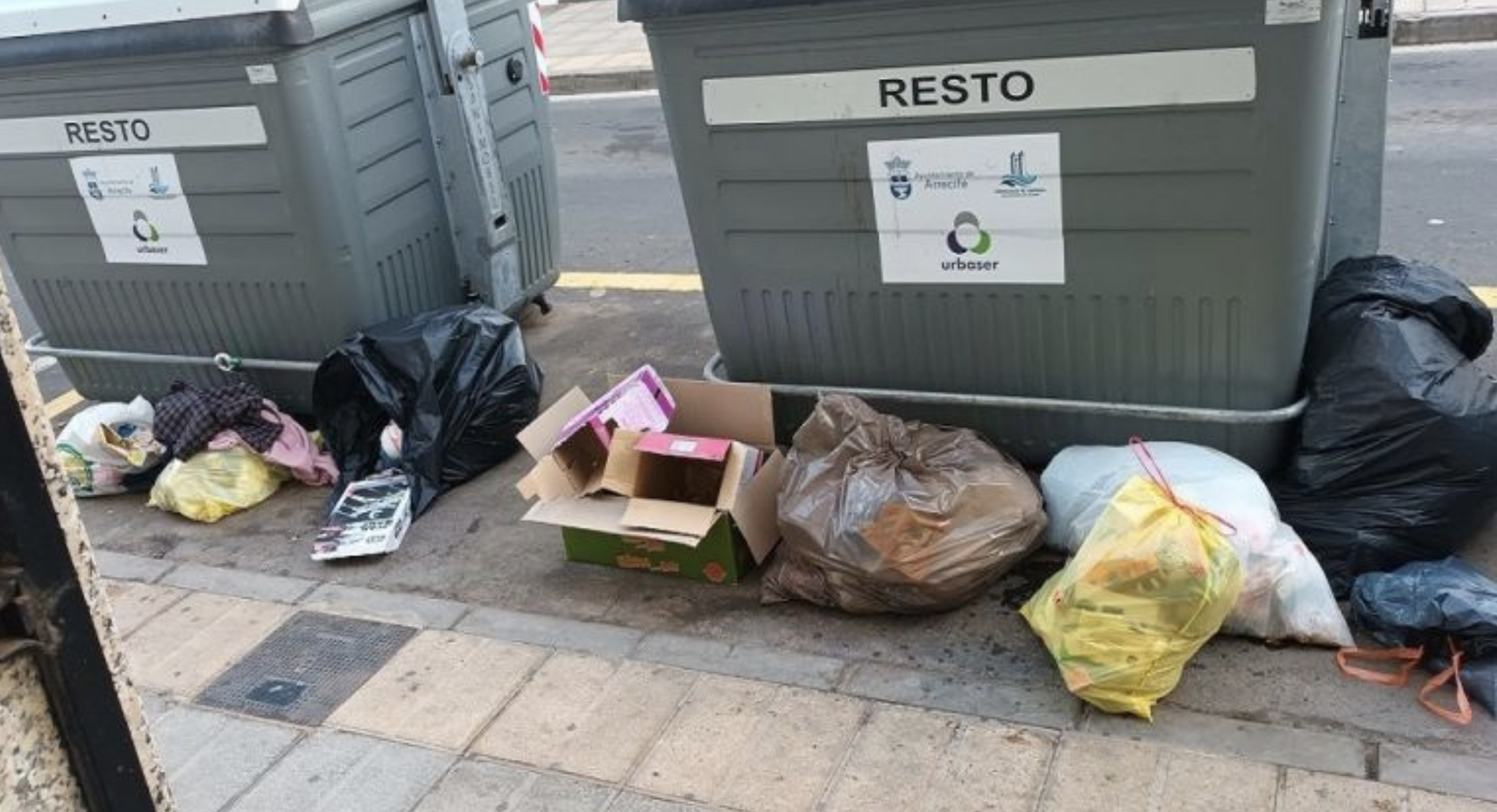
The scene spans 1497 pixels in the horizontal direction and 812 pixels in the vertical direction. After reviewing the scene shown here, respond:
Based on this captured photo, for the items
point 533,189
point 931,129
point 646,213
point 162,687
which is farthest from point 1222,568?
point 646,213

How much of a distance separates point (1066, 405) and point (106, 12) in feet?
9.78

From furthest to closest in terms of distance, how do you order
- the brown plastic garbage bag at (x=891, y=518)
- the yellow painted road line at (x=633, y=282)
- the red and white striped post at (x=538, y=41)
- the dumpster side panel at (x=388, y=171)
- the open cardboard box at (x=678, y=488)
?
the yellow painted road line at (x=633, y=282)
the red and white striped post at (x=538, y=41)
the dumpster side panel at (x=388, y=171)
the open cardboard box at (x=678, y=488)
the brown plastic garbage bag at (x=891, y=518)

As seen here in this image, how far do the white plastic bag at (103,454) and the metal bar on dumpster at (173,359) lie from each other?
0.85 feet

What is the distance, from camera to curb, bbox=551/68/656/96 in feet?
35.4

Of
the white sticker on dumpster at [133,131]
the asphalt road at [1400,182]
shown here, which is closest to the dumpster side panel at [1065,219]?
the white sticker on dumpster at [133,131]

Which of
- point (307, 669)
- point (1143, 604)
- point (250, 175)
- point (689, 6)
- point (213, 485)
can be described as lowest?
point (307, 669)

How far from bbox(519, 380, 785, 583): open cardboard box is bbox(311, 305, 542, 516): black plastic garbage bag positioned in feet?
1.80

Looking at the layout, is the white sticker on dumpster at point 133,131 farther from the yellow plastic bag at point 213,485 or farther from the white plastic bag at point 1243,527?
the white plastic bag at point 1243,527

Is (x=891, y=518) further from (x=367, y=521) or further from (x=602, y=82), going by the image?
(x=602, y=82)

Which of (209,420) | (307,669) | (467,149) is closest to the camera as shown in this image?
(307,669)

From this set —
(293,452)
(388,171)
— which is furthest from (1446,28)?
(293,452)

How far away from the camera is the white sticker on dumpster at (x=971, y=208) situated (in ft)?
9.74

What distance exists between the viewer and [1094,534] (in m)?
2.68

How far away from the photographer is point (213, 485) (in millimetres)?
3994
